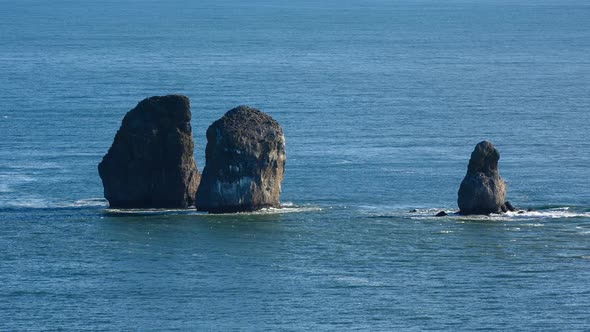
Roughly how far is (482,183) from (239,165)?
15634 mm

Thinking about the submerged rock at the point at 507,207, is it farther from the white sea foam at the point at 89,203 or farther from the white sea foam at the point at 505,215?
the white sea foam at the point at 89,203

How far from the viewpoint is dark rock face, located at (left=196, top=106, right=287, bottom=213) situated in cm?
10994

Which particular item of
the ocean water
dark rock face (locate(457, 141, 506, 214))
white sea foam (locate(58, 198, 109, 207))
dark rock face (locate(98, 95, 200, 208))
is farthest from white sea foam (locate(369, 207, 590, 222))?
white sea foam (locate(58, 198, 109, 207))

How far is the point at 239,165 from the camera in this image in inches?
4323

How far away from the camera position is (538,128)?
165m

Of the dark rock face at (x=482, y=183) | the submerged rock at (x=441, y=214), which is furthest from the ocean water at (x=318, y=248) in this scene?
the dark rock face at (x=482, y=183)

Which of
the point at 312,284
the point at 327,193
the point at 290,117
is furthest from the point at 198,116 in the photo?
the point at 312,284

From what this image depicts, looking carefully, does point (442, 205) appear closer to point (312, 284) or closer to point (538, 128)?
point (312, 284)

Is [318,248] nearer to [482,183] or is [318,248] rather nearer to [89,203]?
→ [482,183]

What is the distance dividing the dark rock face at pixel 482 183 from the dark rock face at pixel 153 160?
60.1 ft

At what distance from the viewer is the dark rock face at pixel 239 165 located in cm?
10994

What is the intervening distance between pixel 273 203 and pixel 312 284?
66.0ft

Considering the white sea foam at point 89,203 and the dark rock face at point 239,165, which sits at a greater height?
the dark rock face at point 239,165

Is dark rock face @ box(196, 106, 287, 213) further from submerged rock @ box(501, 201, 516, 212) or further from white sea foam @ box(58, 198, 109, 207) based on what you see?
submerged rock @ box(501, 201, 516, 212)
